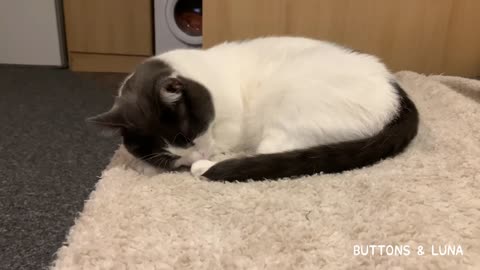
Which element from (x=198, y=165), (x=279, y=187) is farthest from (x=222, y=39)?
(x=279, y=187)

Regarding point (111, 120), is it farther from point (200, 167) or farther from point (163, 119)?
point (200, 167)

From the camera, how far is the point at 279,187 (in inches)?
37.8

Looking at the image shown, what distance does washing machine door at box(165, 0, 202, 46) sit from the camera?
2752 millimetres

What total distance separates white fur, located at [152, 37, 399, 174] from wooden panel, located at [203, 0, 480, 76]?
23.5 inches

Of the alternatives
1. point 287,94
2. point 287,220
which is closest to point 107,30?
point 287,94

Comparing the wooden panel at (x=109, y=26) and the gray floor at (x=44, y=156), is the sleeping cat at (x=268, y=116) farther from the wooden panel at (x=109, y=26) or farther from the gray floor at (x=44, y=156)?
the wooden panel at (x=109, y=26)

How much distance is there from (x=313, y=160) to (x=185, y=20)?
2172 millimetres

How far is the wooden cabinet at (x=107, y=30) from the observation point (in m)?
2.85

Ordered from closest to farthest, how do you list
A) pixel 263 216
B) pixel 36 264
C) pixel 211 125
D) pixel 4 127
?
pixel 263 216
pixel 36 264
pixel 211 125
pixel 4 127

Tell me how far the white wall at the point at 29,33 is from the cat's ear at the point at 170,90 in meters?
2.15

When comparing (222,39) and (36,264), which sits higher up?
(222,39)

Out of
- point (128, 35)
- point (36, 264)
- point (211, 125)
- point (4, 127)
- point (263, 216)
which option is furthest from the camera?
point (128, 35)

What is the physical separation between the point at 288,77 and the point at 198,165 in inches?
12.5

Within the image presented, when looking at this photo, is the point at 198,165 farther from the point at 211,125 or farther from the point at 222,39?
the point at 222,39
